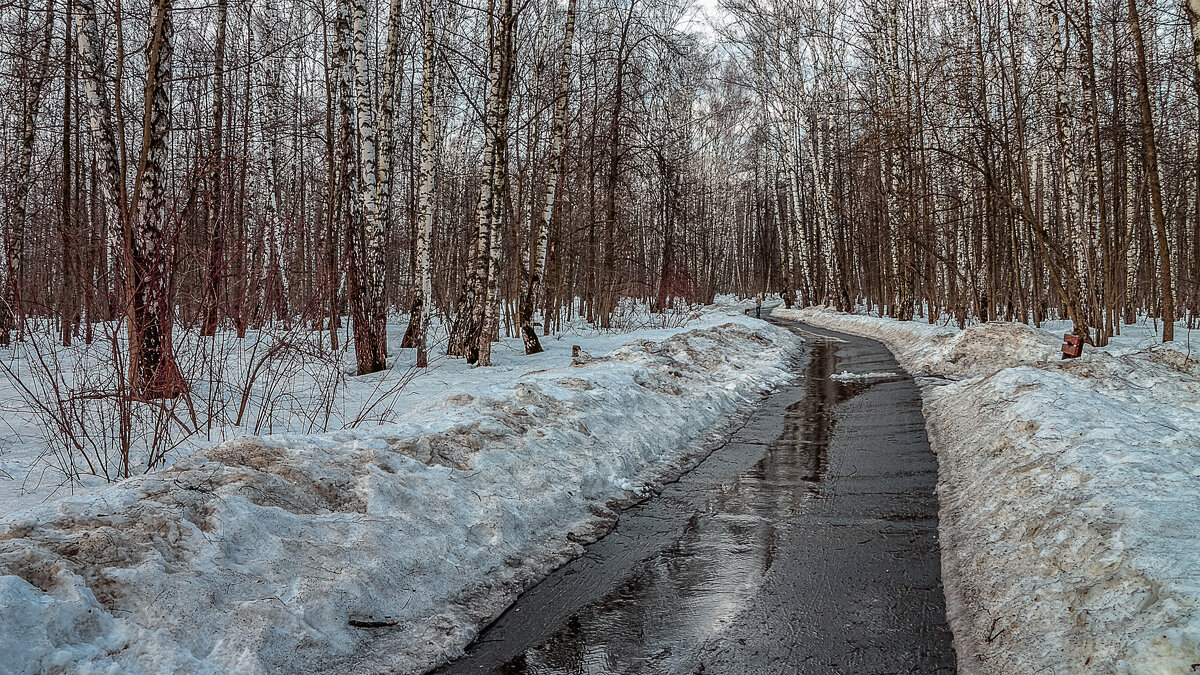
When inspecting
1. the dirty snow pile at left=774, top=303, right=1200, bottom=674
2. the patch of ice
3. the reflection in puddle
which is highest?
the patch of ice

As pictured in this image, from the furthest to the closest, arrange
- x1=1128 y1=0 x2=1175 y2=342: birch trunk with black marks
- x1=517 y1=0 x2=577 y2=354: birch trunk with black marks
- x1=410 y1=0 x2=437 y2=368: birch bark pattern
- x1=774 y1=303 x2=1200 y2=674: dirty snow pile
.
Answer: x1=517 y1=0 x2=577 y2=354: birch trunk with black marks
x1=410 y1=0 x2=437 y2=368: birch bark pattern
x1=1128 y1=0 x2=1175 y2=342: birch trunk with black marks
x1=774 y1=303 x2=1200 y2=674: dirty snow pile

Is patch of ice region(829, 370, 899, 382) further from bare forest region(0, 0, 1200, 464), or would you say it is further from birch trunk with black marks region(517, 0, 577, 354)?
birch trunk with black marks region(517, 0, 577, 354)

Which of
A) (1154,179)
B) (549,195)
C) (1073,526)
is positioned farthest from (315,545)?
(1154,179)

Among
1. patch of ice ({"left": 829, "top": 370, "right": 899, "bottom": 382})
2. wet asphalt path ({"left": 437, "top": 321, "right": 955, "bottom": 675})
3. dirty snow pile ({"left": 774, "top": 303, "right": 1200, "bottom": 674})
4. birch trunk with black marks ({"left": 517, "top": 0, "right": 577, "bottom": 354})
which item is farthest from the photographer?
birch trunk with black marks ({"left": 517, "top": 0, "right": 577, "bottom": 354})

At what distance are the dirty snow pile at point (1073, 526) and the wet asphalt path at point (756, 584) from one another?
0.78ft

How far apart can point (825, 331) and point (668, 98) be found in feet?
41.3

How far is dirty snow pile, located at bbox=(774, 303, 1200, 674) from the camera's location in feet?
8.87

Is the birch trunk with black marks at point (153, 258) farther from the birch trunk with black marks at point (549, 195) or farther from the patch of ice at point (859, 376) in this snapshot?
the patch of ice at point (859, 376)

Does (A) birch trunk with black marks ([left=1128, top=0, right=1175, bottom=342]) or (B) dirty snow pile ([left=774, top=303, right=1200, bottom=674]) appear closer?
(B) dirty snow pile ([left=774, top=303, right=1200, bottom=674])

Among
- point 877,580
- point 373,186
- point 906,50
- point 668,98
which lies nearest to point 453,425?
point 877,580

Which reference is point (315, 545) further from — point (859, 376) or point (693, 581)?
point (859, 376)

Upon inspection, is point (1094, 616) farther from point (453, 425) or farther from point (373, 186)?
point (373, 186)

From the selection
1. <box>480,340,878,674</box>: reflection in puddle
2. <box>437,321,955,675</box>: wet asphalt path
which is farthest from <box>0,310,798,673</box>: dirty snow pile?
<box>480,340,878,674</box>: reflection in puddle

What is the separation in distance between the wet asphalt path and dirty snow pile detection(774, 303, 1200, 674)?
0.78ft
